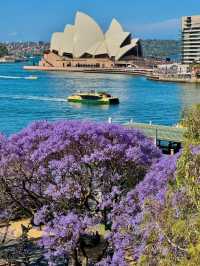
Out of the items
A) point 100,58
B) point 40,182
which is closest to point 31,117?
point 40,182

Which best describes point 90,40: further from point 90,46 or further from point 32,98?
point 32,98

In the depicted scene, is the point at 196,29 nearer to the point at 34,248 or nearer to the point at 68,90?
the point at 68,90

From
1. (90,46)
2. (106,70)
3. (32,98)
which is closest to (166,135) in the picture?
(32,98)

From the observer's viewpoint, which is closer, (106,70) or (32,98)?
(32,98)

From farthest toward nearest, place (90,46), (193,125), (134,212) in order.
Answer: (90,46) < (134,212) < (193,125)

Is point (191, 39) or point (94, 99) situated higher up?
point (191, 39)

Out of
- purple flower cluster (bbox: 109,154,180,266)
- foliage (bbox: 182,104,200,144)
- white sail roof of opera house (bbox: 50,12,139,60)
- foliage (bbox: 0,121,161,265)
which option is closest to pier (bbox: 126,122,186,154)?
foliage (bbox: 0,121,161,265)

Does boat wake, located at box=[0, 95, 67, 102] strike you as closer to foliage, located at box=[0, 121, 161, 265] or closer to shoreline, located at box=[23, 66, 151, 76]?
foliage, located at box=[0, 121, 161, 265]
